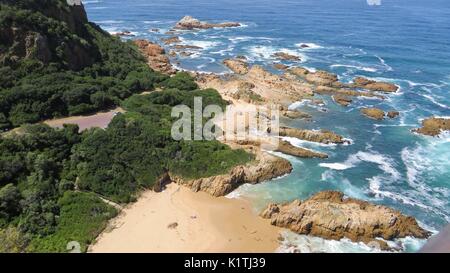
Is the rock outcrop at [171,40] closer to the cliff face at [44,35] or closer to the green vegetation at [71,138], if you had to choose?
the green vegetation at [71,138]

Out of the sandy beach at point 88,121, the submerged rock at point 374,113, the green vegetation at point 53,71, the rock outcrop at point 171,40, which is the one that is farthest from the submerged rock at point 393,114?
the rock outcrop at point 171,40

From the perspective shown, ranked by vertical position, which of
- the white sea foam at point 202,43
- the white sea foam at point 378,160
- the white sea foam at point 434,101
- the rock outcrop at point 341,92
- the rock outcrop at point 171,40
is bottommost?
the white sea foam at point 378,160

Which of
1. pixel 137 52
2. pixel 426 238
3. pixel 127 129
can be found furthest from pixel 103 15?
pixel 426 238

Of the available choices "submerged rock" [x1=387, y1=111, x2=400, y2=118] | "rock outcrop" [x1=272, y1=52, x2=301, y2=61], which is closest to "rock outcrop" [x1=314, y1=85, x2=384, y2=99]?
"submerged rock" [x1=387, y1=111, x2=400, y2=118]

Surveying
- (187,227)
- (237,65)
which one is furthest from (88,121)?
(237,65)

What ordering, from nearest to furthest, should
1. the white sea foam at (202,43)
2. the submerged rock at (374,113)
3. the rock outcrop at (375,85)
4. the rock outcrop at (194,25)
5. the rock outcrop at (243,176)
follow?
1. the rock outcrop at (243,176)
2. the submerged rock at (374,113)
3. the rock outcrop at (375,85)
4. the white sea foam at (202,43)
5. the rock outcrop at (194,25)

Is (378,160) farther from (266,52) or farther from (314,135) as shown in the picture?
(266,52)

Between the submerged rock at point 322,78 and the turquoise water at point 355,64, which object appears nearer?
the turquoise water at point 355,64

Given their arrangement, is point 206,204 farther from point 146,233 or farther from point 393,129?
point 393,129
